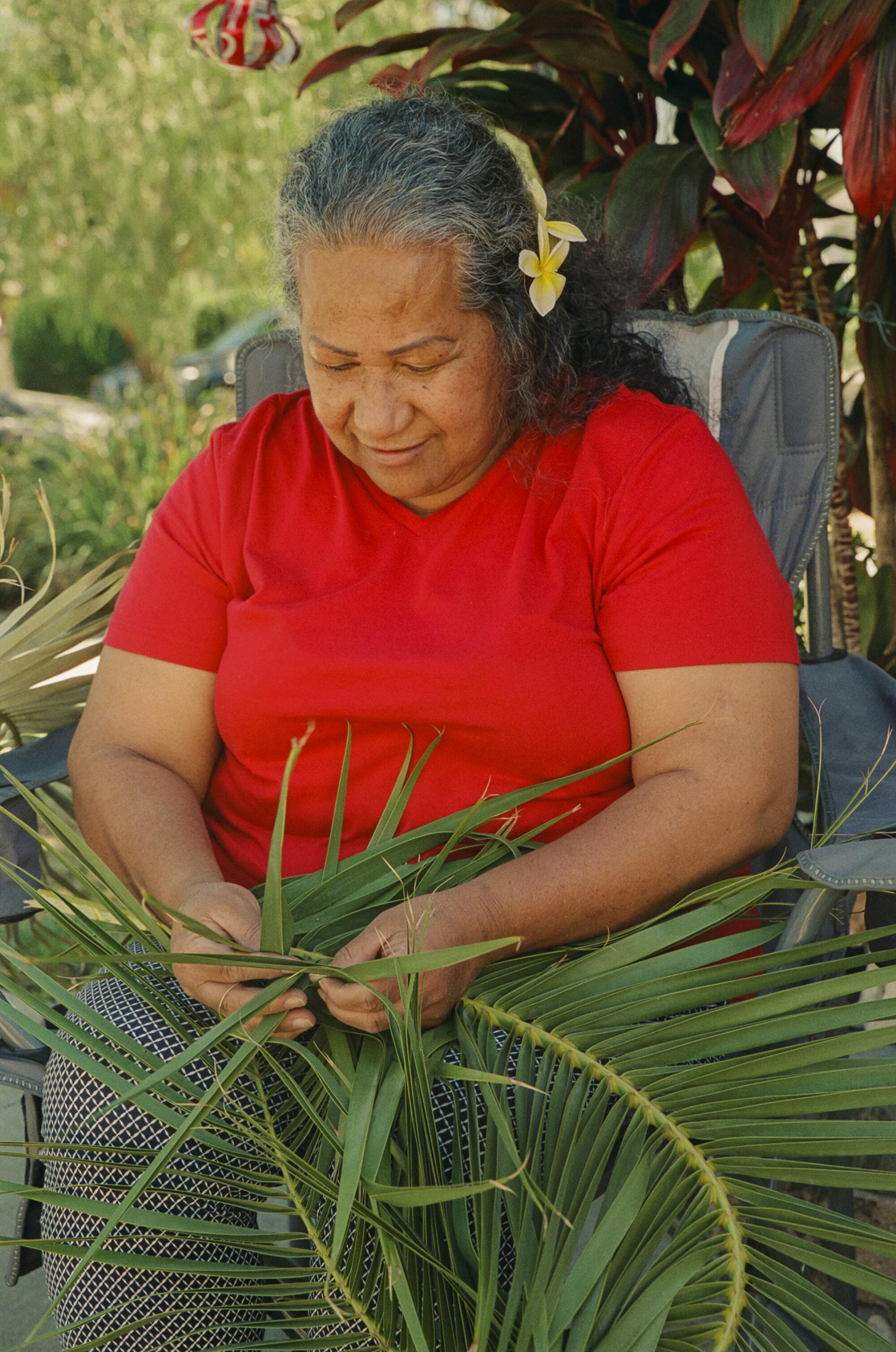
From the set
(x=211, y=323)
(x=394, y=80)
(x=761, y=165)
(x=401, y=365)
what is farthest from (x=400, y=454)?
(x=211, y=323)

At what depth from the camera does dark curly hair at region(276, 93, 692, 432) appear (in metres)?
1.51

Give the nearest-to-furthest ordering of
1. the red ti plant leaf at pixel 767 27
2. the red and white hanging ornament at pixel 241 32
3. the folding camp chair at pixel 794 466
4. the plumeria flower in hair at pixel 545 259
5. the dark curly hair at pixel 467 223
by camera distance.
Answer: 1. the dark curly hair at pixel 467 223
2. the plumeria flower in hair at pixel 545 259
3. the folding camp chair at pixel 794 466
4. the red ti plant leaf at pixel 767 27
5. the red and white hanging ornament at pixel 241 32

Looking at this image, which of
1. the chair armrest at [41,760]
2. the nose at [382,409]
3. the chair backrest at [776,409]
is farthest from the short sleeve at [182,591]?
the chair backrest at [776,409]

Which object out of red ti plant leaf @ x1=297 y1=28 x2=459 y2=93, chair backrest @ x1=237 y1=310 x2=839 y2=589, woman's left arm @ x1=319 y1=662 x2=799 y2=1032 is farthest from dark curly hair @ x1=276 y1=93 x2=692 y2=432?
red ti plant leaf @ x1=297 y1=28 x2=459 y2=93

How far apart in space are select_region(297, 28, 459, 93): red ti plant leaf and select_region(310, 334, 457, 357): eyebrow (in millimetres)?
1369

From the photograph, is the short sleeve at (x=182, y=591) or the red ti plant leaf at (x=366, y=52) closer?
the short sleeve at (x=182, y=591)

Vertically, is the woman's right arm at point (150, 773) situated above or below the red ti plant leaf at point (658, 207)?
below

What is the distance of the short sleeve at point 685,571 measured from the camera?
1.53 m

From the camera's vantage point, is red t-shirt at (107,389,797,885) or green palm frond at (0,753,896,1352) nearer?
green palm frond at (0,753,896,1352)

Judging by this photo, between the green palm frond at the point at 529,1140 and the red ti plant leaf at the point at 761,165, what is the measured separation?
1.29 metres

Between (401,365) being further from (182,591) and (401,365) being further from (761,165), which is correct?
(761,165)

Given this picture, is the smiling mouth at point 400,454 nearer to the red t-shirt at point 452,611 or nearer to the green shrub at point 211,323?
the red t-shirt at point 452,611

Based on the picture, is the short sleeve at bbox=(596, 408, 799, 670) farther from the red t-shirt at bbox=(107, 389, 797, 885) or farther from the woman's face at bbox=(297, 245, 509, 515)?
the woman's face at bbox=(297, 245, 509, 515)

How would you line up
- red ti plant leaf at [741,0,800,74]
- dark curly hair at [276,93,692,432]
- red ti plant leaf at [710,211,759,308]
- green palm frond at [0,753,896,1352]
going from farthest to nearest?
red ti plant leaf at [710,211,759,308], red ti plant leaf at [741,0,800,74], dark curly hair at [276,93,692,432], green palm frond at [0,753,896,1352]
